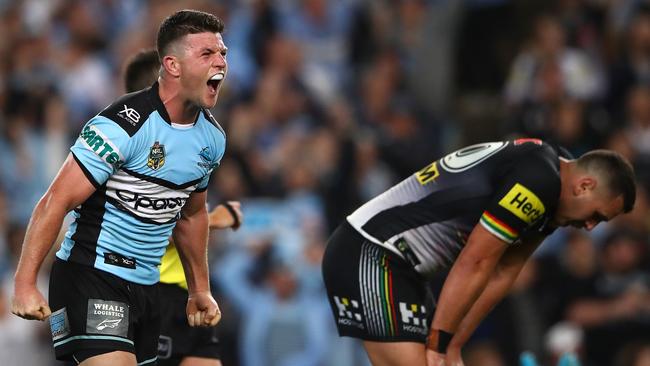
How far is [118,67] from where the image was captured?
42.8ft

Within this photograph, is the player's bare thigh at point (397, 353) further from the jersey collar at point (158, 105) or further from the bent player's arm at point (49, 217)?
the bent player's arm at point (49, 217)

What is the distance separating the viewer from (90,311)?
5.86m

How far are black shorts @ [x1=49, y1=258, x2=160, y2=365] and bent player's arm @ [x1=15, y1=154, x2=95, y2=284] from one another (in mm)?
415

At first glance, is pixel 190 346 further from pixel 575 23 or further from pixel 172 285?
→ pixel 575 23

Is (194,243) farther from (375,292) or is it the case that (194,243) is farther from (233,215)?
(375,292)

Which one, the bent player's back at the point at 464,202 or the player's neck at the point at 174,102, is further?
the bent player's back at the point at 464,202

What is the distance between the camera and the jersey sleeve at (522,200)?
21.1 ft

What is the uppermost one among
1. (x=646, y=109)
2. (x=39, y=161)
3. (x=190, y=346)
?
(x=39, y=161)

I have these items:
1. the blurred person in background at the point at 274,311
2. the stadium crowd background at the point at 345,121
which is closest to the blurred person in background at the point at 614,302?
the stadium crowd background at the point at 345,121

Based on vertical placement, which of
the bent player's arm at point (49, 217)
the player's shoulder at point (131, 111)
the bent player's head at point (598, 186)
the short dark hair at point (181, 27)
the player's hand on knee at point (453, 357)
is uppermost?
the short dark hair at point (181, 27)

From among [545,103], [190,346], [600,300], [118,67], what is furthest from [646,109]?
[190,346]

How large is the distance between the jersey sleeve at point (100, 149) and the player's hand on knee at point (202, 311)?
0.97m

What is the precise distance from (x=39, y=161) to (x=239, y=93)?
7.26 ft

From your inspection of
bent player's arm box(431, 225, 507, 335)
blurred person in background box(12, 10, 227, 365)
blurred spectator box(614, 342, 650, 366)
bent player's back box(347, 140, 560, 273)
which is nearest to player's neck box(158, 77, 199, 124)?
blurred person in background box(12, 10, 227, 365)
